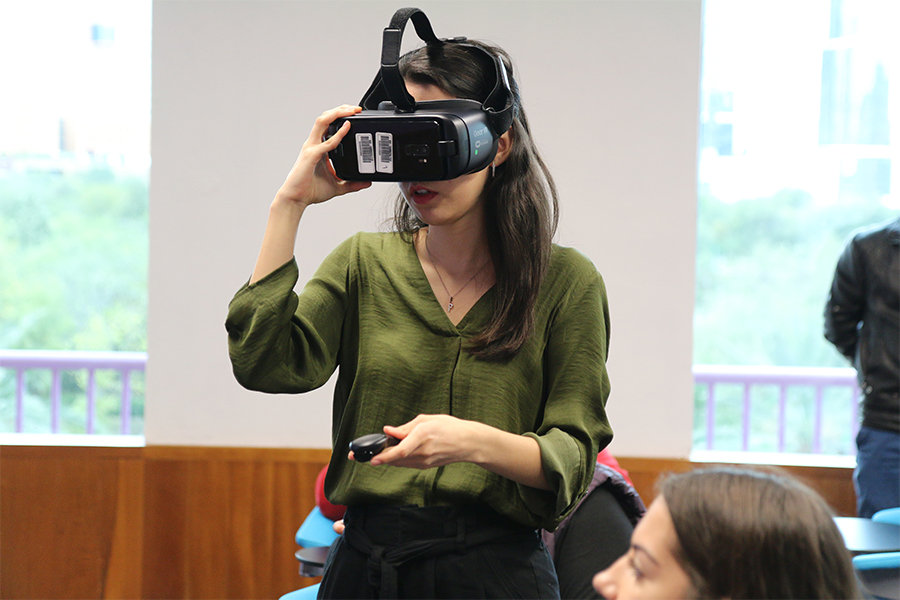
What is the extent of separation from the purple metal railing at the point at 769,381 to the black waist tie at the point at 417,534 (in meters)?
2.21

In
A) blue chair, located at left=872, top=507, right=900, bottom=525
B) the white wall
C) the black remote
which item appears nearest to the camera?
the black remote

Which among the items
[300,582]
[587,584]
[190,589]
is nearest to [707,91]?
[587,584]

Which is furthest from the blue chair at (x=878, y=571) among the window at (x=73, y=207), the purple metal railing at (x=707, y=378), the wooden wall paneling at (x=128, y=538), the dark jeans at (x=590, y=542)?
the window at (x=73, y=207)

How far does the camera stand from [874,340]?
7.17 feet

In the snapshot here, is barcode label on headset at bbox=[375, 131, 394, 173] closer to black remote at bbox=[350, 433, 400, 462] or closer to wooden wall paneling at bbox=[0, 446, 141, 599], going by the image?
black remote at bbox=[350, 433, 400, 462]

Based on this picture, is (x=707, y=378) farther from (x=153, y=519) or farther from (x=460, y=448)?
(x=460, y=448)

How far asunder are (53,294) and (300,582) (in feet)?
4.64

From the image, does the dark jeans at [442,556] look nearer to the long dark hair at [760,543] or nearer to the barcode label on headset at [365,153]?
the long dark hair at [760,543]

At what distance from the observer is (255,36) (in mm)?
2285

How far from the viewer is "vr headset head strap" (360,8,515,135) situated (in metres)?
0.84

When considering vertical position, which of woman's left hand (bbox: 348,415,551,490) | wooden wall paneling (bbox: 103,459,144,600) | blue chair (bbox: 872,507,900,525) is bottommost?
wooden wall paneling (bbox: 103,459,144,600)

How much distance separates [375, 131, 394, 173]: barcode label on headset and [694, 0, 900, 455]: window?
2118 mm

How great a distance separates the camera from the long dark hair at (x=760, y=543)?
0.62 metres

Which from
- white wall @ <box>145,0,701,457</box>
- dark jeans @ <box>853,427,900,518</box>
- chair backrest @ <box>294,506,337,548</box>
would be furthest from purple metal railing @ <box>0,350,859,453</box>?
chair backrest @ <box>294,506,337,548</box>
